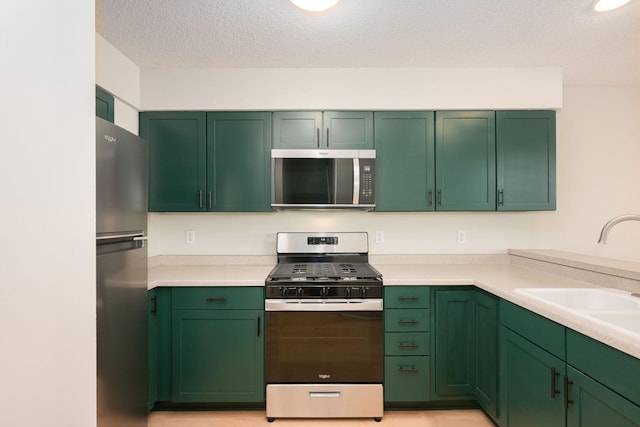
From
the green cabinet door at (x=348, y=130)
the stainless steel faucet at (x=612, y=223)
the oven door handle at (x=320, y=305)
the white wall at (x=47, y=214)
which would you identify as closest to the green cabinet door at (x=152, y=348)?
the oven door handle at (x=320, y=305)

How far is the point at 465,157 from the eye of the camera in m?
2.76

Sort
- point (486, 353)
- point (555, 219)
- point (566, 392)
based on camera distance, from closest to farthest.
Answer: point (566, 392)
point (486, 353)
point (555, 219)

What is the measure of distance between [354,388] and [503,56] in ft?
8.10

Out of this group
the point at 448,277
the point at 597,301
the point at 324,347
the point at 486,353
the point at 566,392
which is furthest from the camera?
the point at 448,277

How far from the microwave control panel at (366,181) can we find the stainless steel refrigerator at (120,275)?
4.84 ft

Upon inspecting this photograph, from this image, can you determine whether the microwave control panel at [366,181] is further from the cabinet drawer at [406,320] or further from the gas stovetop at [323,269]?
the cabinet drawer at [406,320]

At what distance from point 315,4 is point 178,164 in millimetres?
1564

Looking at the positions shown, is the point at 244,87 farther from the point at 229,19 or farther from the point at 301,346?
the point at 301,346

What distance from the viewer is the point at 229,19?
2.10m

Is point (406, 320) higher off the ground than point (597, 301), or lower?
lower

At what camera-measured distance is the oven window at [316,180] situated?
8.80 feet

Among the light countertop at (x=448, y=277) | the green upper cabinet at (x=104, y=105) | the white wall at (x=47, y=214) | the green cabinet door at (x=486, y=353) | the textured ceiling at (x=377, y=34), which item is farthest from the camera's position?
the green upper cabinet at (x=104, y=105)

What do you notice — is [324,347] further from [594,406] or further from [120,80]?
[120,80]

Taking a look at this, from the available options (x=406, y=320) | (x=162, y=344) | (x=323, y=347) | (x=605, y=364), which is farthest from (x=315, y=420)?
(x=605, y=364)
